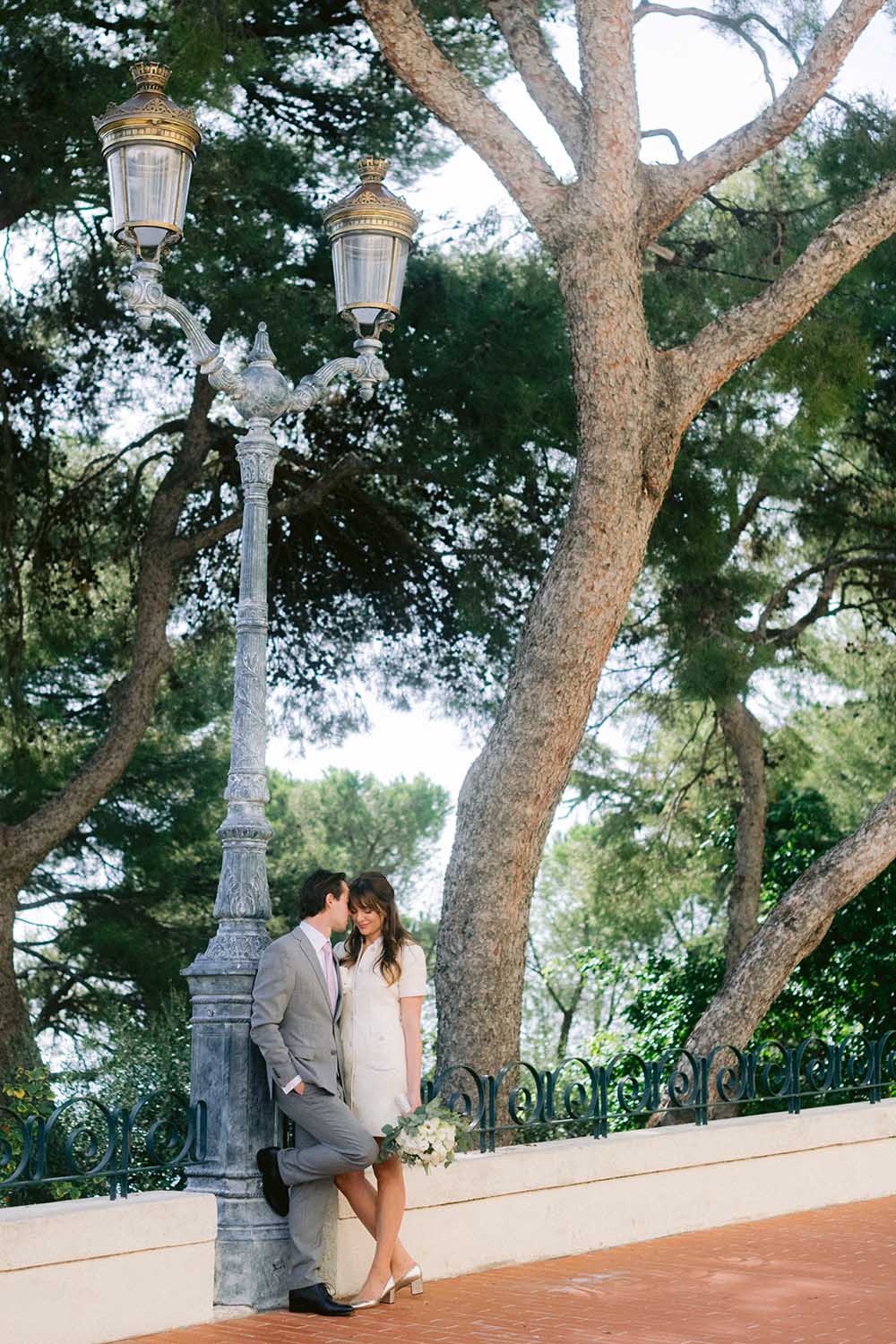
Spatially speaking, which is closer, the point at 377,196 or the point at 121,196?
the point at 121,196

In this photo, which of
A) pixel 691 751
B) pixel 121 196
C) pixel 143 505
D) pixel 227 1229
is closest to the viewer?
pixel 227 1229

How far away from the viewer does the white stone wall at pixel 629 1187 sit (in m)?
6.33

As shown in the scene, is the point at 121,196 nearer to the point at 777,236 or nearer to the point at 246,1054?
the point at 246,1054

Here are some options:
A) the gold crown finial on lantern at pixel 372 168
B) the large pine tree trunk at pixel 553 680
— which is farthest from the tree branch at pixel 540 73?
the gold crown finial on lantern at pixel 372 168

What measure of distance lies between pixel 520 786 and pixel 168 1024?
280 cm

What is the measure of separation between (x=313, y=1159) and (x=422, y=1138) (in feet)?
1.28

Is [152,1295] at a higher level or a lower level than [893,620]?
lower

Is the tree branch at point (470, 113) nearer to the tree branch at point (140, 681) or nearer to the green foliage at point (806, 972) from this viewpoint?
the tree branch at point (140, 681)

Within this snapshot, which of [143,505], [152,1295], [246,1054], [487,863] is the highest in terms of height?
[143,505]

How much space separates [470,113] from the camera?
9.28 meters

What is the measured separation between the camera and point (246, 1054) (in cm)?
586

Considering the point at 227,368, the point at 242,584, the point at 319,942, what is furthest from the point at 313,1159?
the point at 227,368

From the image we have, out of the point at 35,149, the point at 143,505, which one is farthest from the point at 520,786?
the point at 143,505

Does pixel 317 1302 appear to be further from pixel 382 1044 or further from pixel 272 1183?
pixel 382 1044
